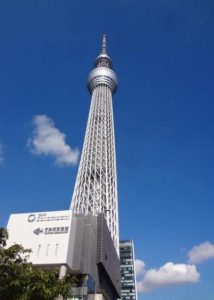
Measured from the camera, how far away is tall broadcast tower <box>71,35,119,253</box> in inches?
2869

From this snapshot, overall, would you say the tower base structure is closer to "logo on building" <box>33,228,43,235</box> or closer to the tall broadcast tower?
"logo on building" <box>33,228,43,235</box>

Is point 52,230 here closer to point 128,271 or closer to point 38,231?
point 38,231

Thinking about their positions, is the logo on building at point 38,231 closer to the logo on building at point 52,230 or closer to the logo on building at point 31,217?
the logo on building at point 52,230

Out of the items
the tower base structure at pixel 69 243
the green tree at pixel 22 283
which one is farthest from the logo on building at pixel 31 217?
the green tree at pixel 22 283

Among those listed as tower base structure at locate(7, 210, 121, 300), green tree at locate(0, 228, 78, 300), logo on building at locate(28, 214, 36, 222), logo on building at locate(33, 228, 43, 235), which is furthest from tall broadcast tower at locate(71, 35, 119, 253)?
green tree at locate(0, 228, 78, 300)

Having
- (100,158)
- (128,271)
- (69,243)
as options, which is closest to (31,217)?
(69,243)

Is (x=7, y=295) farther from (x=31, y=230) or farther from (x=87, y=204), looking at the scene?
(x=87, y=204)

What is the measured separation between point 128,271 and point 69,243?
110 m

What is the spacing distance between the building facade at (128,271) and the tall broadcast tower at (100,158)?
7343 centimetres

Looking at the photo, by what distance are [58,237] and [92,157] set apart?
147ft

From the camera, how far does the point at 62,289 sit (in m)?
20.6

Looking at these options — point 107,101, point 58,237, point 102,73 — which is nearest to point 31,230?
point 58,237

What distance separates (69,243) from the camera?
3956 centimetres

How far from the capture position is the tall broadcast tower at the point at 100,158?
7288 centimetres
